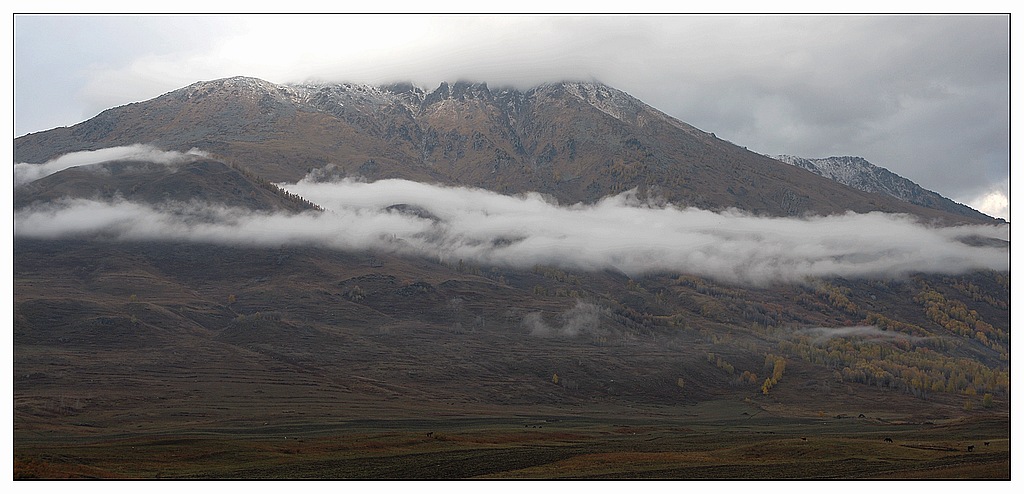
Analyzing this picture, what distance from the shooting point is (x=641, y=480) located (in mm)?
143500

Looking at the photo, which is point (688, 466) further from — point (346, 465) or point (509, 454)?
point (346, 465)

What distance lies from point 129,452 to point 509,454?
78620 millimetres

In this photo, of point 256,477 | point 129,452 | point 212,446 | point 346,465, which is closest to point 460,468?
point 346,465

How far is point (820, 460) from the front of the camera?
170 m

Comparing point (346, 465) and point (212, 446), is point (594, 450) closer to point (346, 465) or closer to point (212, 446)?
point (346, 465)

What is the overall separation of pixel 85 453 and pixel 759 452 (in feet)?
442

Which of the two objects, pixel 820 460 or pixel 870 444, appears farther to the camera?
pixel 870 444
